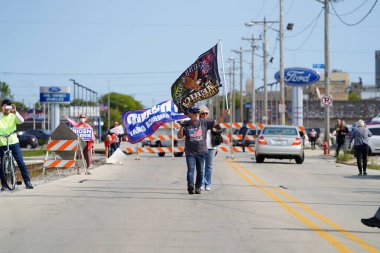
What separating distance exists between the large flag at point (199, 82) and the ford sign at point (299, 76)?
50190 millimetres

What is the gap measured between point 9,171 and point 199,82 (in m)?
4.90

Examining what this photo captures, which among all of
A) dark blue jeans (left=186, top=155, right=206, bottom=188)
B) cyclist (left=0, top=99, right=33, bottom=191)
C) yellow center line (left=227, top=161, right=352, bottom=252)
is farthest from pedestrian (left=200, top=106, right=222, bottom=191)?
cyclist (left=0, top=99, right=33, bottom=191)

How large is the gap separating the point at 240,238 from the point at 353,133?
1410 centimetres

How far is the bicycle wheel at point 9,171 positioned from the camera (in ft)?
50.2

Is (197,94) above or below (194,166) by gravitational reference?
above

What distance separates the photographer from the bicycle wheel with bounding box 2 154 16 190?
15289 millimetres

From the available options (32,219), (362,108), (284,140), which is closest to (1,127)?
(32,219)

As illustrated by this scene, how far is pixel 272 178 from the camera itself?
66.5 feet

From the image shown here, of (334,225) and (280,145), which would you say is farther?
(280,145)

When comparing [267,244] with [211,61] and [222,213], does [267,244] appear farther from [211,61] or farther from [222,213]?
[211,61]

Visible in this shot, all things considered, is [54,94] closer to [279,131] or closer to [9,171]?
[279,131]

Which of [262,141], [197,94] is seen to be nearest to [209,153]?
[197,94]

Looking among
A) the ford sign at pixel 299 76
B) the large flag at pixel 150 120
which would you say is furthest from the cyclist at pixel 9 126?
the ford sign at pixel 299 76

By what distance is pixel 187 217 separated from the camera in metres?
11.1
